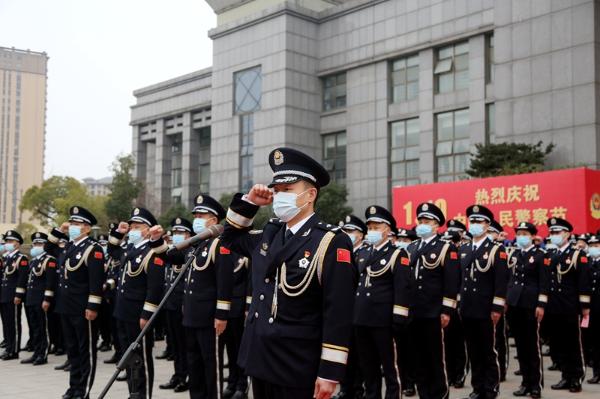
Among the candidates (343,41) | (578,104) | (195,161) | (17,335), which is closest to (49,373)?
(17,335)

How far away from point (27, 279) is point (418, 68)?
23.4 metres

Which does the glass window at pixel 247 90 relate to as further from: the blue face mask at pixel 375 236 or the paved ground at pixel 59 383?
the blue face mask at pixel 375 236

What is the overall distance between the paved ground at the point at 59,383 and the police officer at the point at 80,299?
61 centimetres

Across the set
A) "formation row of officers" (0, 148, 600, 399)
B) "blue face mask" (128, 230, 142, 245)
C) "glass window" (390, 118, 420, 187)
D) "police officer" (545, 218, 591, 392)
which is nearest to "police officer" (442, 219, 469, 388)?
"formation row of officers" (0, 148, 600, 399)

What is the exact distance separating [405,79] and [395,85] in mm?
628

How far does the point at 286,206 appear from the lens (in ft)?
13.2

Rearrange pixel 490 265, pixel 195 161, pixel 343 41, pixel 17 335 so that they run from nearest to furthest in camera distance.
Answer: pixel 490 265 → pixel 17 335 → pixel 343 41 → pixel 195 161

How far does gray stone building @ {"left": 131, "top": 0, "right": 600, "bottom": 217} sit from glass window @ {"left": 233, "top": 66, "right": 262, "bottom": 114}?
63 millimetres

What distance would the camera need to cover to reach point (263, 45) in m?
35.0

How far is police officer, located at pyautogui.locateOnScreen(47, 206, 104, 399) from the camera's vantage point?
7.64 metres

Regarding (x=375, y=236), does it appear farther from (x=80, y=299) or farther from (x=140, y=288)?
(x=80, y=299)

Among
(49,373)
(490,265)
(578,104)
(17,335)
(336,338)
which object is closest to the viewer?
(336,338)

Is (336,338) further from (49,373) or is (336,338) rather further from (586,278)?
(49,373)

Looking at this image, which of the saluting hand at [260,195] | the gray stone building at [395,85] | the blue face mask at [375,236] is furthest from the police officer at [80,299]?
the gray stone building at [395,85]
